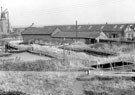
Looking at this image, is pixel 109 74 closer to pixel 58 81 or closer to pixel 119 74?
pixel 119 74

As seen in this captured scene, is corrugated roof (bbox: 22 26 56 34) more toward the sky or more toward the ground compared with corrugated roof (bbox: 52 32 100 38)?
more toward the sky

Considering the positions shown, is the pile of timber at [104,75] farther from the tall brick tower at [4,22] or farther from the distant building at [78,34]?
the tall brick tower at [4,22]

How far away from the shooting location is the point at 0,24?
4097 cm

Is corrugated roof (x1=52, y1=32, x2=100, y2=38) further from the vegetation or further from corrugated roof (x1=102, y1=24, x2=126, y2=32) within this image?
the vegetation

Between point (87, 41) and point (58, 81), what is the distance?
14.6 metres

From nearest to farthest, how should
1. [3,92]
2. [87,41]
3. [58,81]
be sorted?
[3,92]
[58,81]
[87,41]

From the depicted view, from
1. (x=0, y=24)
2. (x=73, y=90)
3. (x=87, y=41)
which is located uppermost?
(x=0, y=24)

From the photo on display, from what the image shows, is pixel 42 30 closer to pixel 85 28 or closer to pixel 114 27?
pixel 85 28

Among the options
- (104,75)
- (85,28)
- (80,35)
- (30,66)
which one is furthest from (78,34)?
(104,75)

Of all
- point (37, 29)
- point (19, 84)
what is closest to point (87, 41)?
point (37, 29)

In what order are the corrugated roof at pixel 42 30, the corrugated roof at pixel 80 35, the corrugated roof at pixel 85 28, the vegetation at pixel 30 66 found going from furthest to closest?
1. the corrugated roof at pixel 85 28
2. the corrugated roof at pixel 42 30
3. the corrugated roof at pixel 80 35
4. the vegetation at pixel 30 66

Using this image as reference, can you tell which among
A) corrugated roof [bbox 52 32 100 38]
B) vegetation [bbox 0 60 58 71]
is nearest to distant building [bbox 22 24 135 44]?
corrugated roof [bbox 52 32 100 38]

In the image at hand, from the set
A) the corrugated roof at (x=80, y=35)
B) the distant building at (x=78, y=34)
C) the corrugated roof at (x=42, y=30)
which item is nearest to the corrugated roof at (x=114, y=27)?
the distant building at (x=78, y=34)

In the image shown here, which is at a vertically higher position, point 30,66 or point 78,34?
point 78,34
